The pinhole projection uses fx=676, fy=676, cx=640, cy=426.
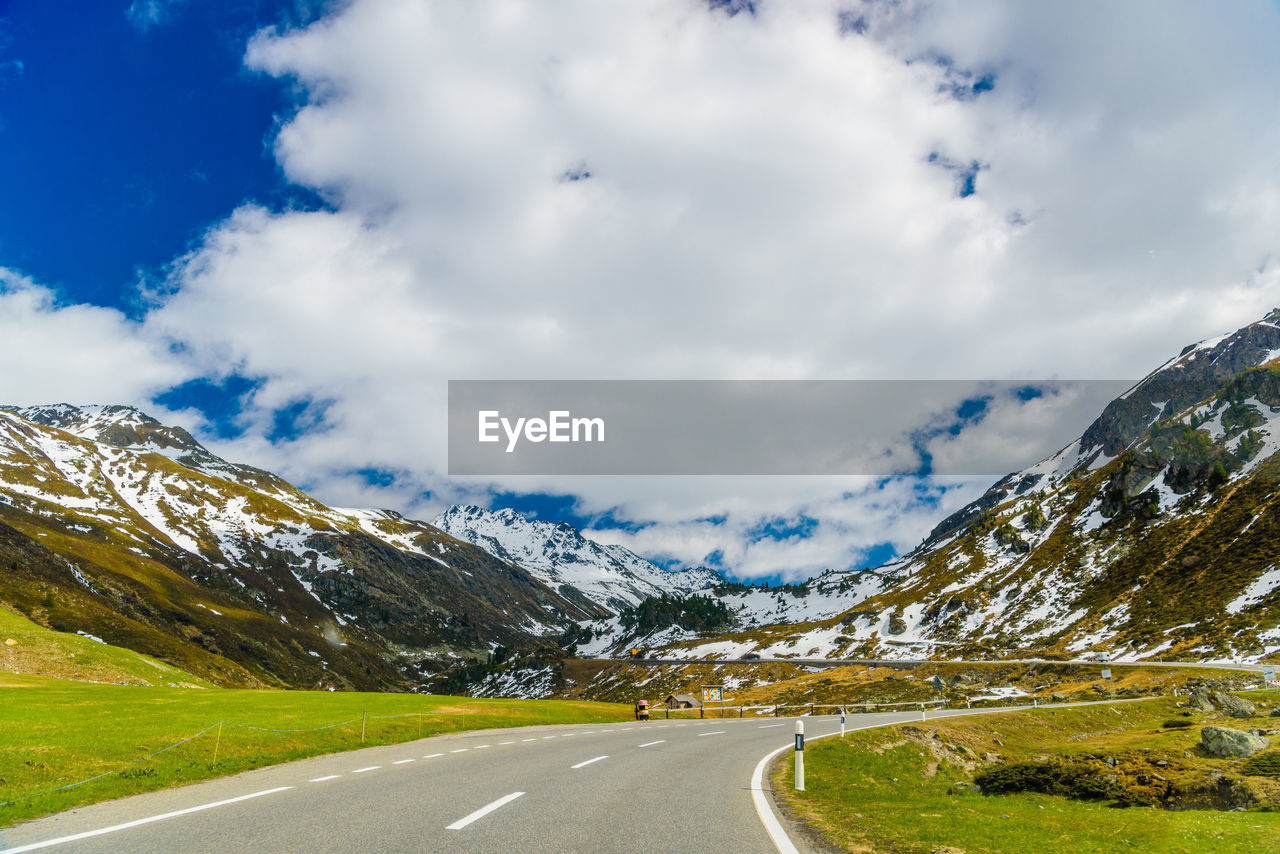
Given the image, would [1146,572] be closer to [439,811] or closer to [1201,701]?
[1201,701]

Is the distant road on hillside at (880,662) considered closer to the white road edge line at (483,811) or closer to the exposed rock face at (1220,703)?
the exposed rock face at (1220,703)

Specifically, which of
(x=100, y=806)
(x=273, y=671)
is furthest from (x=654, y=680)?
(x=100, y=806)

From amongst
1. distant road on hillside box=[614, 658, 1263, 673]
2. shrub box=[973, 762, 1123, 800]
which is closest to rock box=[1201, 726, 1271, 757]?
shrub box=[973, 762, 1123, 800]

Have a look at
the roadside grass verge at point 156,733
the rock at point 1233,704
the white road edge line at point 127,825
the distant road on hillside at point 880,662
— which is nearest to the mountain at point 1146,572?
the distant road on hillside at point 880,662

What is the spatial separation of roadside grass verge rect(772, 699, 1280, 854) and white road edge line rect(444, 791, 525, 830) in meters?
5.35

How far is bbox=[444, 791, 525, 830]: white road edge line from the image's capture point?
10086mm

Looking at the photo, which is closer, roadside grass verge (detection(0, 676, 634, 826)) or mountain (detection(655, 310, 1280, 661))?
roadside grass verge (detection(0, 676, 634, 826))

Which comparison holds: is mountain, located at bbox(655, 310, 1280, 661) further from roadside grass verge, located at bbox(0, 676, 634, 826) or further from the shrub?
roadside grass verge, located at bbox(0, 676, 634, 826)

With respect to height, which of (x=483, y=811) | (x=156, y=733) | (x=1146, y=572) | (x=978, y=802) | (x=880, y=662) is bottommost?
(x=880, y=662)

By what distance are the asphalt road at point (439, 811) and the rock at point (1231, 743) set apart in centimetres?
1796

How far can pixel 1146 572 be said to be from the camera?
12912 cm

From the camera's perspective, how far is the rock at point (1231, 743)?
75.8 feet

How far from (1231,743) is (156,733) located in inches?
1474

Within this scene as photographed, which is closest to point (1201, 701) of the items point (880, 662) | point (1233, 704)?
point (1233, 704)
